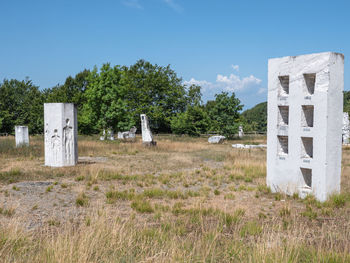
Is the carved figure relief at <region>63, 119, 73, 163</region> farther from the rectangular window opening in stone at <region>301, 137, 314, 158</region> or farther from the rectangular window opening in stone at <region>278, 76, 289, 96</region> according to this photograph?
the rectangular window opening in stone at <region>301, 137, 314, 158</region>

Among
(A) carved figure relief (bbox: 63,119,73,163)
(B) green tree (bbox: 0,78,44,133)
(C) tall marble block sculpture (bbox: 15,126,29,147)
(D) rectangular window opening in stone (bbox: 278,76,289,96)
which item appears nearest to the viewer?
(D) rectangular window opening in stone (bbox: 278,76,289,96)

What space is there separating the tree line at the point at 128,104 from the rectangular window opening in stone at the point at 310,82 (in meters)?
23.9

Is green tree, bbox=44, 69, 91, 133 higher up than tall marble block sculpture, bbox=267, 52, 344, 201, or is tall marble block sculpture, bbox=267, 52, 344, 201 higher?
green tree, bbox=44, 69, 91, 133

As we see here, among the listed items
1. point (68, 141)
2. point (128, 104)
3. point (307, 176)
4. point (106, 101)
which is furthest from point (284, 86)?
point (128, 104)

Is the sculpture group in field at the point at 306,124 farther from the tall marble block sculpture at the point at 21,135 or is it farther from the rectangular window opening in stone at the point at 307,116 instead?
the tall marble block sculpture at the point at 21,135

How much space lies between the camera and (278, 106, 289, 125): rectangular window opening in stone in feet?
30.9

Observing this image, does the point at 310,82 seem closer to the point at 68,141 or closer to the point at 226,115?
the point at 68,141

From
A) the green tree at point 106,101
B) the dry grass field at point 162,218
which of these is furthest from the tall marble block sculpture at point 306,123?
the green tree at point 106,101

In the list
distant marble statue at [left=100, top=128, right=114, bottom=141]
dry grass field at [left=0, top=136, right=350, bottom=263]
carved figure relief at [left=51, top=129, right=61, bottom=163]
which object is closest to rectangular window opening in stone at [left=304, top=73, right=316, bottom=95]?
dry grass field at [left=0, top=136, right=350, bottom=263]

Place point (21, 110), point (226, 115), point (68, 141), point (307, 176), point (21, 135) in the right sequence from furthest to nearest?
point (21, 110), point (226, 115), point (21, 135), point (68, 141), point (307, 176)

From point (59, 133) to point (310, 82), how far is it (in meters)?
10.5

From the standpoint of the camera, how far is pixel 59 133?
14.5 meters

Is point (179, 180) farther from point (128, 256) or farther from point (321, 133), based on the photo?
point (128, 256)

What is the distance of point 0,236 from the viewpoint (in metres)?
4.88
